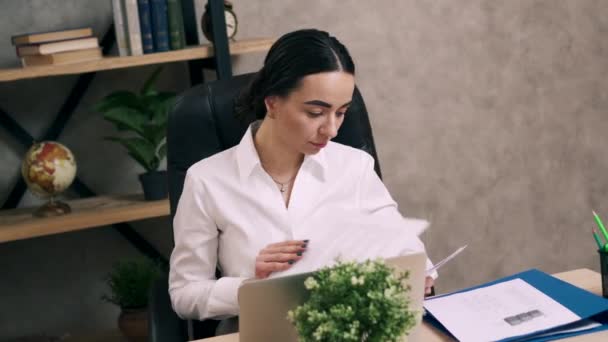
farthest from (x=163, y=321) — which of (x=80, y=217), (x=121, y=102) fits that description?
(x=121, y=102)

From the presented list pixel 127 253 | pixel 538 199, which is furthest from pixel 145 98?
pixel 538 199

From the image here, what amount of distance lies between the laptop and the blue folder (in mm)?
224

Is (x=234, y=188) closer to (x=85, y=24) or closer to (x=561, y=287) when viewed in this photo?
(x=561, y=287)

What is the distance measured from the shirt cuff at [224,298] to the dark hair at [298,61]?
1.24 ft

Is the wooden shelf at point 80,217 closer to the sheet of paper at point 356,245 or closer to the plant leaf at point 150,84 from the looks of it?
the plant leaf at point 150,84

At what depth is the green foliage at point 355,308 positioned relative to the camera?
105 cm

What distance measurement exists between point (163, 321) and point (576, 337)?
0.75 m

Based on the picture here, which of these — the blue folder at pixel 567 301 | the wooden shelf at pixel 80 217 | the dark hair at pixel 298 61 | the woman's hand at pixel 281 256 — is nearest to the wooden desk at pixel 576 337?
the blue folder at pixel 567 301

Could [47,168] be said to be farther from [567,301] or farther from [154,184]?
[567,301]

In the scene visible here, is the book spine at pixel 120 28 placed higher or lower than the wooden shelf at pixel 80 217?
higher

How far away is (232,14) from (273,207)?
94 cm

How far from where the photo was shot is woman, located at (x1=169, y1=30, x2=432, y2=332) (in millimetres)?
1643

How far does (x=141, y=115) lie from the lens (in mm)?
2389

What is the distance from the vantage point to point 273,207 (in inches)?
68.8
